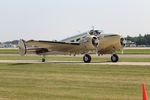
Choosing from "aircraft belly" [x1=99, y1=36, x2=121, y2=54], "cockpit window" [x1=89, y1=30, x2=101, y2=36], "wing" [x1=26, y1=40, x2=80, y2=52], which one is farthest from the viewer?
"wing" [x1=26, y1=40, x2=80, y2=52]

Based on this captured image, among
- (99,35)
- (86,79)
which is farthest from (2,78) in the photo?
(99,35)

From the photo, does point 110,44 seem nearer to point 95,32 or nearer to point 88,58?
point 95,32

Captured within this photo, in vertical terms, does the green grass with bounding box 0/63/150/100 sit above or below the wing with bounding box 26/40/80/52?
below

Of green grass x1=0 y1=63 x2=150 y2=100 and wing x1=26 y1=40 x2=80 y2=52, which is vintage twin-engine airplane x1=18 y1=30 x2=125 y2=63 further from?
green grass x1=0 y1=63 x2=150 y2=100

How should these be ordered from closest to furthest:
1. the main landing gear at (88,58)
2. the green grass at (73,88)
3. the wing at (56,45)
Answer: the green grass at (73,88)
the main landing gear at (88,58)
the wing at (56,45)

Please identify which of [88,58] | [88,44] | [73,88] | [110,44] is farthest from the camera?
[88,44]

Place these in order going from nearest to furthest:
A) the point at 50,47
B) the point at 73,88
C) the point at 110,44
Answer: the point at 73,88
the point at 110,44
the point at 50,47

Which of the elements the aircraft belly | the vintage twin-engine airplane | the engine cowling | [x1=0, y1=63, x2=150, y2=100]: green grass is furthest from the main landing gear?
[x1=0, y1=63, x2=150, y2=100]: green grass

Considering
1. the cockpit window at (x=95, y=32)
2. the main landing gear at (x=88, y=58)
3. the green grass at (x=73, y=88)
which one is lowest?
the green grass at (x=73, y=88)

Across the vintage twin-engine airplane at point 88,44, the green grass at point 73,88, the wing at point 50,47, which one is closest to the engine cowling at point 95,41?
the vintage twin-engine airplane at point 88,44

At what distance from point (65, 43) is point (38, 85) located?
2179 centimetres

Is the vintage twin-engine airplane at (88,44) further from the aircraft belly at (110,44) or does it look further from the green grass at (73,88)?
the green grass at (73,88)

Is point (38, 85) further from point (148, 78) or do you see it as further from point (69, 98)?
point (148, 78)

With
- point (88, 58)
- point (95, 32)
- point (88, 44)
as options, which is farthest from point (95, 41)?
point (88, 58)
